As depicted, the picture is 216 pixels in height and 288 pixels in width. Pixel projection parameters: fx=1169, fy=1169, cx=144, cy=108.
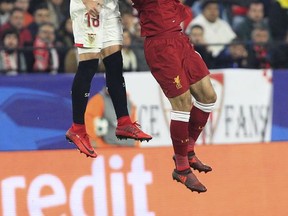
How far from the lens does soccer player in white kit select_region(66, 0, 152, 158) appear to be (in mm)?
10094

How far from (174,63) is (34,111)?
4.09 meters

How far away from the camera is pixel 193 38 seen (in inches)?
602

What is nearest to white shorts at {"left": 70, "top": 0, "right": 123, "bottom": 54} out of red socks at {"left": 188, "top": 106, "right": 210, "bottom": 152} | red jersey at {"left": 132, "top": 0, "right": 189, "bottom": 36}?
red jersey at {"left": 132, "top": 0, "right": 189, "bottom": 36}

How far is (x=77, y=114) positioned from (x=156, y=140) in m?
4.21

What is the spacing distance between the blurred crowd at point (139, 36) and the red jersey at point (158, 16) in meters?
3.89

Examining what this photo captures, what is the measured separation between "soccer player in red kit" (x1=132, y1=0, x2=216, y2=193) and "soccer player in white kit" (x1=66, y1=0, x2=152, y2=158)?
28 centimetres

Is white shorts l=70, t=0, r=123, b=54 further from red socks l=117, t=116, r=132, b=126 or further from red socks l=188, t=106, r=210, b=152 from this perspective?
red socks l=188, t=106, r=210, b=152

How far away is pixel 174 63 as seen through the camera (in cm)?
1030

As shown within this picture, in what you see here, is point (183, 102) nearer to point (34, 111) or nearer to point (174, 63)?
point (174, 63)

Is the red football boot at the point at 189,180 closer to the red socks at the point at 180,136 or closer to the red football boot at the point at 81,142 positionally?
the red socks at the point at 180,136

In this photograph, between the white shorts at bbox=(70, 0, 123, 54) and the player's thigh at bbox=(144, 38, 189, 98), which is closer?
the white shorts at bbox=(70, 0, 123, 54)

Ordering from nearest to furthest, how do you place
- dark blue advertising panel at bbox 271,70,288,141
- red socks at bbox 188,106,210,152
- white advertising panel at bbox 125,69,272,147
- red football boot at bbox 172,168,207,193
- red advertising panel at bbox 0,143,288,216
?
red football boot at bbox 172,168,207,193 → red socks at bbox 188,106,210,152 → red advertising panel at bbox 0,143,288,216 → white advertising panel at bbox 125,69,272,147 → dark blue advertising panel at bbox 271,70,288,141

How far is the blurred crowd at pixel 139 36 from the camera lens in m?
14.6

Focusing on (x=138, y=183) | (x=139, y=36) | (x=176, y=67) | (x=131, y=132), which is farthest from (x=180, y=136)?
(x=139, y=36)
